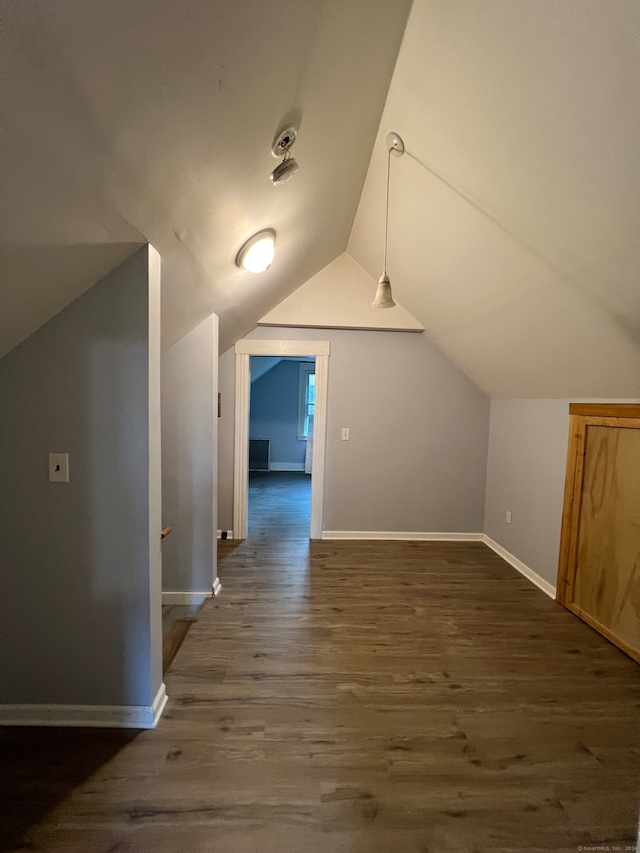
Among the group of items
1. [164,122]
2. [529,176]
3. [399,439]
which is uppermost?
[529,176]

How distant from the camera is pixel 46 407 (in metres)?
1.60

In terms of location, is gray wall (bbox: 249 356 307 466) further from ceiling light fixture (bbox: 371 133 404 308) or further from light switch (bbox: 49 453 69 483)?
light switch (bbox: 49 453 69 483)

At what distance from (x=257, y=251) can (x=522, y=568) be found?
10.7ft

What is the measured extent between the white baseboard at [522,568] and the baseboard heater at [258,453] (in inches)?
170

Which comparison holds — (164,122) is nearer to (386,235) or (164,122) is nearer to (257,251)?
(257,251)

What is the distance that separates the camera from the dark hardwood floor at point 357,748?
1.34 m

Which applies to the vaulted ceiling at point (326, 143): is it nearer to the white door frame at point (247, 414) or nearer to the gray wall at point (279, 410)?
the white door frame at point (247, 414)

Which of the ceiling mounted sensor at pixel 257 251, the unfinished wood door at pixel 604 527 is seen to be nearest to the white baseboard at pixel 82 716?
the ceiling mounted sensor at pixel 257 251

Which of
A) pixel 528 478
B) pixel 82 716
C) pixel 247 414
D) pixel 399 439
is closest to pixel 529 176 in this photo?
pixel 528 478

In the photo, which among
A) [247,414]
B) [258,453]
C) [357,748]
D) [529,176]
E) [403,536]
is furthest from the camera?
[258,453]

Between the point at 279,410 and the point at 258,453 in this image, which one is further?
the point at 279,410

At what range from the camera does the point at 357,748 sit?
165cm

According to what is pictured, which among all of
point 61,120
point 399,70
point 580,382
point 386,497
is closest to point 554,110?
point 399,70

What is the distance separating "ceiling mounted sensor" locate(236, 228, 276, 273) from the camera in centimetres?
202
